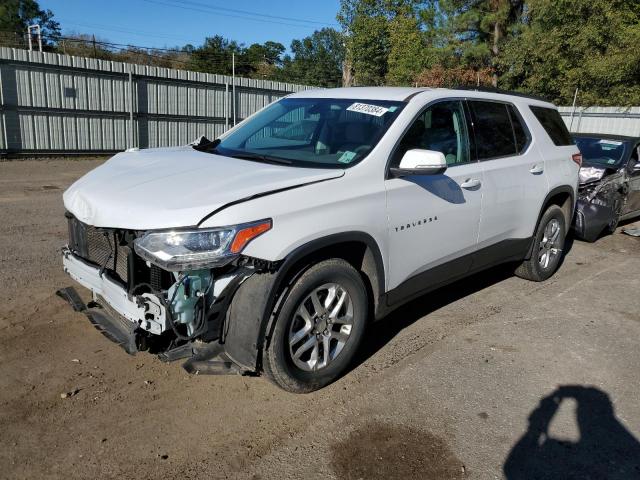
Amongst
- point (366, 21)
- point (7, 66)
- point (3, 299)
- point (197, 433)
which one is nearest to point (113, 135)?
point (7, 66)

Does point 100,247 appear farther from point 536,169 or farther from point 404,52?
point 404,52

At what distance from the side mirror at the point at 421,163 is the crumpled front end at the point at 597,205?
5.06m

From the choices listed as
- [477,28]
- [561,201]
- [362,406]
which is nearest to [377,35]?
[477,28]

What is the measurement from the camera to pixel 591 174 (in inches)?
319

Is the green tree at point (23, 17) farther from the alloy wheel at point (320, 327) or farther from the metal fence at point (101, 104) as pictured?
the alloy wheel at point (320, 327)

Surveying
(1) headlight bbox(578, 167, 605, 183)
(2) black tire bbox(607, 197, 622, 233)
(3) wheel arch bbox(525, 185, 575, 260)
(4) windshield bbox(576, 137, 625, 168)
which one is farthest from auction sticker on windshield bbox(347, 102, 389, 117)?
(4) windshield bbox(576, 137, 625, 168)

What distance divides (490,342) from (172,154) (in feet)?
9.51

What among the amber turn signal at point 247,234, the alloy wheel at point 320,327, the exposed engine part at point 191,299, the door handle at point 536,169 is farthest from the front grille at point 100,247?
the door handle at point 536,169

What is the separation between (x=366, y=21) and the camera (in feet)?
121

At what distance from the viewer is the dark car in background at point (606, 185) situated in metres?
7.83

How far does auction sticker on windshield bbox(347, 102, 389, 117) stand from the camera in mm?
3998

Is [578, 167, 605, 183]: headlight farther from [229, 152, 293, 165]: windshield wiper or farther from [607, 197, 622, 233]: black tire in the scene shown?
[229, 152, 293, 165]: windshield wiper

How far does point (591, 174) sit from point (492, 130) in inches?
163

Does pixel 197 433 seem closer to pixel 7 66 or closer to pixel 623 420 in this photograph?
pixel 623 420
